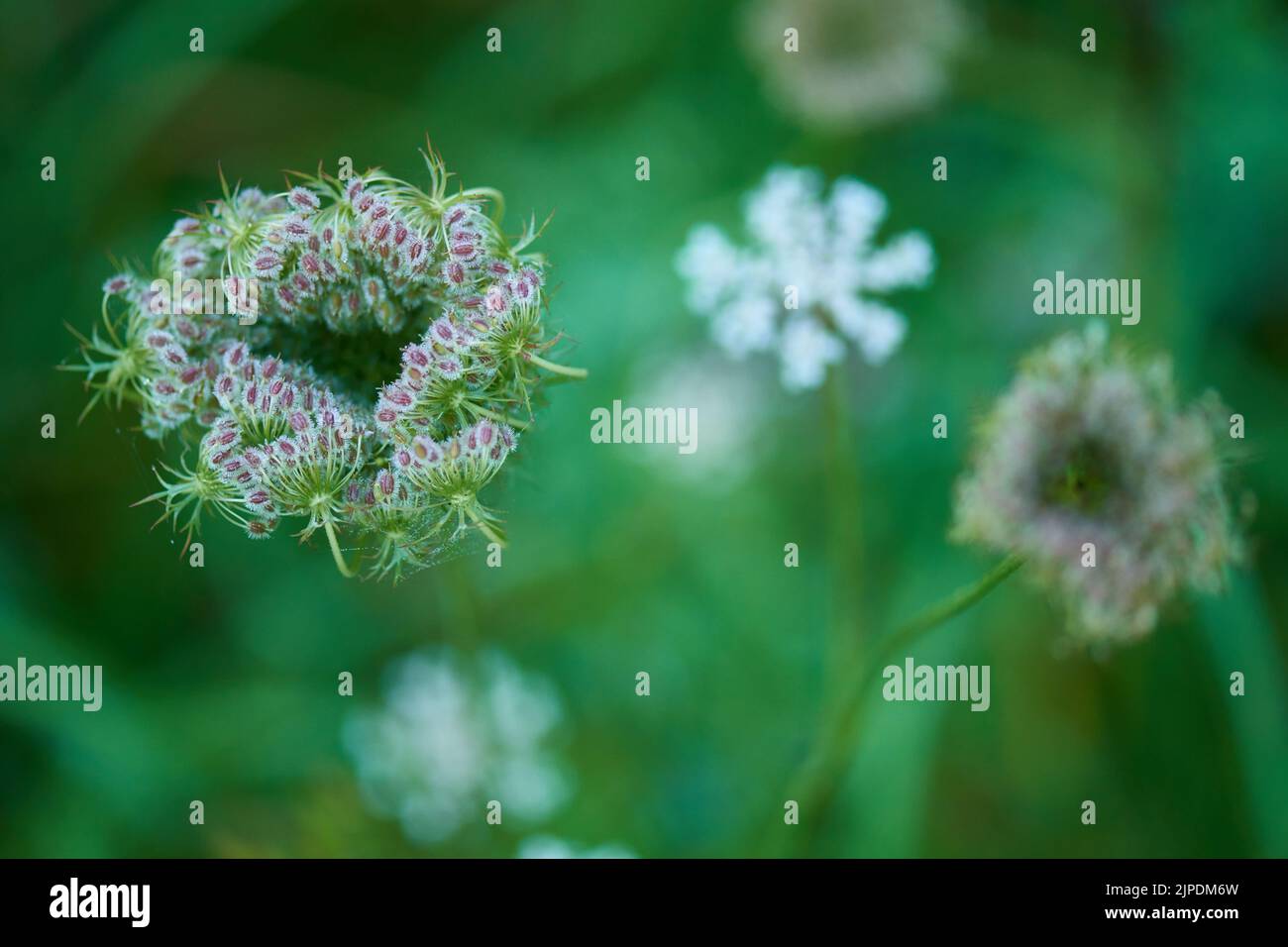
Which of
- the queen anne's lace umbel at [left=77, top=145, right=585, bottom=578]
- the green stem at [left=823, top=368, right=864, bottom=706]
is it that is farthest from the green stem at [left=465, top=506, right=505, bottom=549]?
the green stem at [left=823, top=368, right=864, bottom=706]

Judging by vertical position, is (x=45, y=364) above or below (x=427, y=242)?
above

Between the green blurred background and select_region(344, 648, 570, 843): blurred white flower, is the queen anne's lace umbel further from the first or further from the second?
the green blurred background

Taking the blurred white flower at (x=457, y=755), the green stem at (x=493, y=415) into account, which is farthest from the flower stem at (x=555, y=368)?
the blurred white flower at (x=457, y=755)

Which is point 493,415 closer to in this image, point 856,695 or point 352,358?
point 352,358

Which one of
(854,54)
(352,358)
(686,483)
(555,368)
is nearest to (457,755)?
(686,483)

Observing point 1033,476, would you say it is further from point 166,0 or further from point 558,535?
point 166,0

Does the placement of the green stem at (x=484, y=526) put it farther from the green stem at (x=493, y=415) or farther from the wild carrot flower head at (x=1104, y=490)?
the wild carrot flower head at (x=1104, y=490)

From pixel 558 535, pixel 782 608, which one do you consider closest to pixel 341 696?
pixel 558 535
